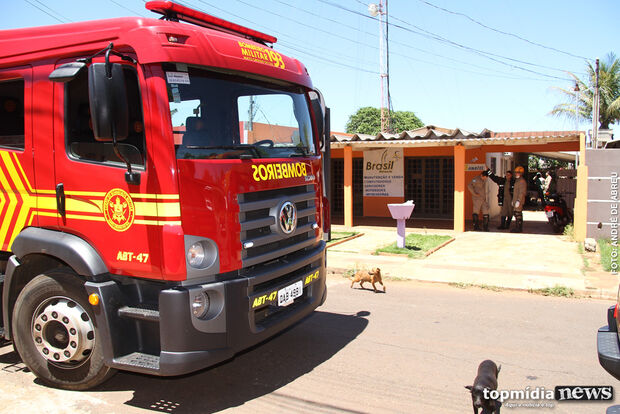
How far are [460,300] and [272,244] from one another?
409 cm

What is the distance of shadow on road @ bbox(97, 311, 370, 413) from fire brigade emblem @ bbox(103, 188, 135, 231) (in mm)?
1480

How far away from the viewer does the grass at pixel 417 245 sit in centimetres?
1074

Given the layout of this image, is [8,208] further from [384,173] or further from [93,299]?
[384,173]

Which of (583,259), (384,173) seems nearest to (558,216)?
(583,259)

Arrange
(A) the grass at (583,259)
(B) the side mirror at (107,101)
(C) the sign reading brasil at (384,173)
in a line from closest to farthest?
1. (B) the side mirror at (107,101)
2. (A) the grass at (583,259)
3. (C) the sign reading brasil at (384,173)

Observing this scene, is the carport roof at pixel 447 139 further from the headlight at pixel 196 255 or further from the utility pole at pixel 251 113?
the headlight at pixel 196 255

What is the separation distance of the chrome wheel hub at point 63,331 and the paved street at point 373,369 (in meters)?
0.39

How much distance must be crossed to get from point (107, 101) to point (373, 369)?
321 cm

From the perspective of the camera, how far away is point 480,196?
14492 mm

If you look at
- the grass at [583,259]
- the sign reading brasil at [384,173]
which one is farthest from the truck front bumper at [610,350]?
the sign reading brasil at [384,173]

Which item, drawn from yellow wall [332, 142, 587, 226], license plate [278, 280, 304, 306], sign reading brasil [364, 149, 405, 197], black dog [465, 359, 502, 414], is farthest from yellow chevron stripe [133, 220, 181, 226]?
sign reading brasil [364, 149, 405, 197]

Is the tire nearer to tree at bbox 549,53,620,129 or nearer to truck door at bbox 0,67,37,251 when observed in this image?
truck door at bbox 0,67,37,251

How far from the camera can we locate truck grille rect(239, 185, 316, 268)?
3.89m

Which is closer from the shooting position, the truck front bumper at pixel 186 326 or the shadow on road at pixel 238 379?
the truck front bumper at pixel 186 326
